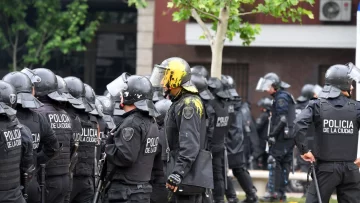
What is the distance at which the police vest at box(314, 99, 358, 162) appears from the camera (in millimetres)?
11297

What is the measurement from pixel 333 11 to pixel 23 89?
15.9 meters

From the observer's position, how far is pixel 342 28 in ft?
82.2

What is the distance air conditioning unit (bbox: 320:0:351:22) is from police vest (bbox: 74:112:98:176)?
14.1 metres

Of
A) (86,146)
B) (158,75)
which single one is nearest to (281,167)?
(86,146)

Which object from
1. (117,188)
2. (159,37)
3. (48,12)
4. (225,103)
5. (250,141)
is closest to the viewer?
(117,188)

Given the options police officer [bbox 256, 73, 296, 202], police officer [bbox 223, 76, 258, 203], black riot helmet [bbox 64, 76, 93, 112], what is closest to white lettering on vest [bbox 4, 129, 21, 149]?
black riot helmet [bbox 64, 76, 93, 112]

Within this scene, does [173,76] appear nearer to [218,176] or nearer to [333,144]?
[333,144]

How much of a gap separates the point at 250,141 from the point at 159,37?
6.88 m

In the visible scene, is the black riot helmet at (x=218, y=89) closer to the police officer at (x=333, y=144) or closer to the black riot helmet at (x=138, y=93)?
Result: the police officer at (x=333, y=144)

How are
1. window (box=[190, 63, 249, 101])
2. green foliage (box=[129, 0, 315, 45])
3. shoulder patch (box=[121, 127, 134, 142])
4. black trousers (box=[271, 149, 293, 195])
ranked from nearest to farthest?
shoulder patch (box=[121, 127, 134, 142]), green foliage (box=[129, 0, 315, 45]), black trousers (box=[271, 149, 293, 195]), window (box=[190, 63, 249, 101])

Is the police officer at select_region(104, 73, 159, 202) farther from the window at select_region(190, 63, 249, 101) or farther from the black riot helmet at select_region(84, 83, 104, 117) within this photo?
the window at select_region(190, 63, 249, 101)

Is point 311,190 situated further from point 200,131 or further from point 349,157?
point 200,131

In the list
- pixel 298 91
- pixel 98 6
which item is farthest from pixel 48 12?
pixel 298 91

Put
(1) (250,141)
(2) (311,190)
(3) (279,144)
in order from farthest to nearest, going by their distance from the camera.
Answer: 1. (1) (250,141)
2. (3) (279,144)
3. (2) (311,190)
